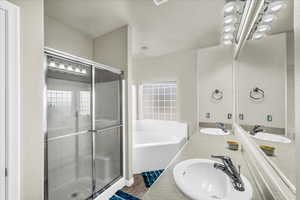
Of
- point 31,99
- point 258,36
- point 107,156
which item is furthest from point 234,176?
point 107,156

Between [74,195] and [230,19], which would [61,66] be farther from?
[230,19]

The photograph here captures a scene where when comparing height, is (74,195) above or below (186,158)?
below

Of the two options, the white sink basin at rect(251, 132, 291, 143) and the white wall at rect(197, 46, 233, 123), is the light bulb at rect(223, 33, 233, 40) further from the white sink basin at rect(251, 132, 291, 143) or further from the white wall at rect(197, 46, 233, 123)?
the white sink basin at rect(251, 132, 291, 143)

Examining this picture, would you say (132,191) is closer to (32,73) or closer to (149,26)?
(32,73)

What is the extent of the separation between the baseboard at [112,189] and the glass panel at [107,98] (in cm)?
86

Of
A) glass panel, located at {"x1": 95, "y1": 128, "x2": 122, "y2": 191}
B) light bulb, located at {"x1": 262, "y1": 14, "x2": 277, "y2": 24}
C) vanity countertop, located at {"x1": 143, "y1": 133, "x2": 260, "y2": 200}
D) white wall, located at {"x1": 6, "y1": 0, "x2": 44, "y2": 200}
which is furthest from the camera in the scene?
glass panel, located at {"x1": 95, "y1": 128, "x2": 122, "y2": 191}

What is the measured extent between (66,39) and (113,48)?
Answer: 71 cm

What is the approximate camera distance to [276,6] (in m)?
0.73

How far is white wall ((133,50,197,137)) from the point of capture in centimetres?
299

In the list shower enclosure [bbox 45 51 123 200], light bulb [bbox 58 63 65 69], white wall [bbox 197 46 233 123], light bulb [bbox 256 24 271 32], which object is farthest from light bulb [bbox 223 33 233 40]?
light bulb [bbox 58 63 65 69]

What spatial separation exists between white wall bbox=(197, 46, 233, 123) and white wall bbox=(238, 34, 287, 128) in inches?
22.4

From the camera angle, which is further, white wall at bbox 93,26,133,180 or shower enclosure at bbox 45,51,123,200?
white wall at bbox 93,26,133,180

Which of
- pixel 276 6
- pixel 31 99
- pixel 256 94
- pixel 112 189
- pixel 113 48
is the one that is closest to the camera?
pixel 276 6

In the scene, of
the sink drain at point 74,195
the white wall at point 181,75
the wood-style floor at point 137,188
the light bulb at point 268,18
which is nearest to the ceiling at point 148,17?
the white wall at point 181,75
